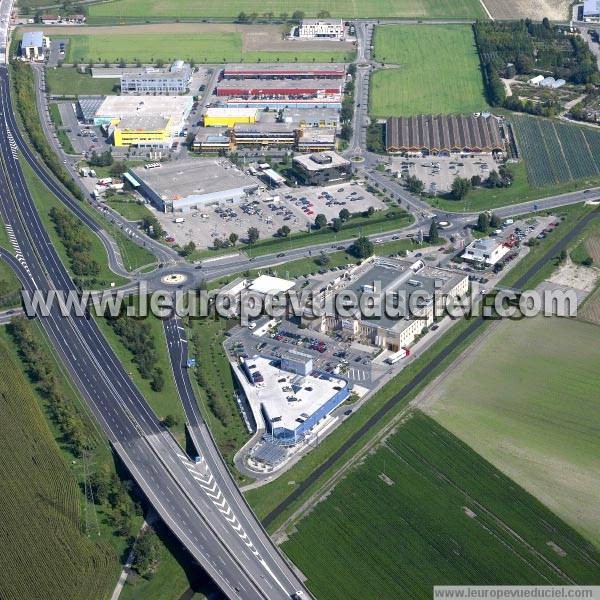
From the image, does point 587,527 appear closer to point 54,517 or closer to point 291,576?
point 291,576

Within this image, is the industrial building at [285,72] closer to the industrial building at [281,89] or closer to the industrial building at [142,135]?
the industrial building at [281,89]

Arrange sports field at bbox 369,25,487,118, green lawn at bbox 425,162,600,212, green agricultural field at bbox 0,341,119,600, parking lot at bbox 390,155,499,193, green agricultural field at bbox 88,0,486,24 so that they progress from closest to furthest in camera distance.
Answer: green agricultural field at bbox 0,341,119,600 < green lawn at bbox 425,162,600,212 < parking lot at bbox 390,155,499,193 < sports field at bbox 369,25,487,118 < green agricultural field at bbox 88,0,486,24

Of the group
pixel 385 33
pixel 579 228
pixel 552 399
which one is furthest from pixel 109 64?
pixel 552 399

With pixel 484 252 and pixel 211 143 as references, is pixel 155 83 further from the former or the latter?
pixel 484 252

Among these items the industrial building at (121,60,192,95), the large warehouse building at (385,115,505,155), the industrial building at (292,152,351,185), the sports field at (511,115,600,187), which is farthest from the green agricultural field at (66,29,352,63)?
the industrial building at (292,152,351,185)

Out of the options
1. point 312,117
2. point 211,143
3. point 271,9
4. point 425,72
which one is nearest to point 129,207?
point 211,143

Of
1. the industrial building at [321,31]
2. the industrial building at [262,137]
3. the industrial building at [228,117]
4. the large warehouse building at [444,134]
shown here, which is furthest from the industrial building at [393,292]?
the industrial building at [321,31]

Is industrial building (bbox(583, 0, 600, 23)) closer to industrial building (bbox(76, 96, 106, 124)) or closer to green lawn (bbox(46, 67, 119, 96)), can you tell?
green lawn (bbox(46, 67, 119, 96))
